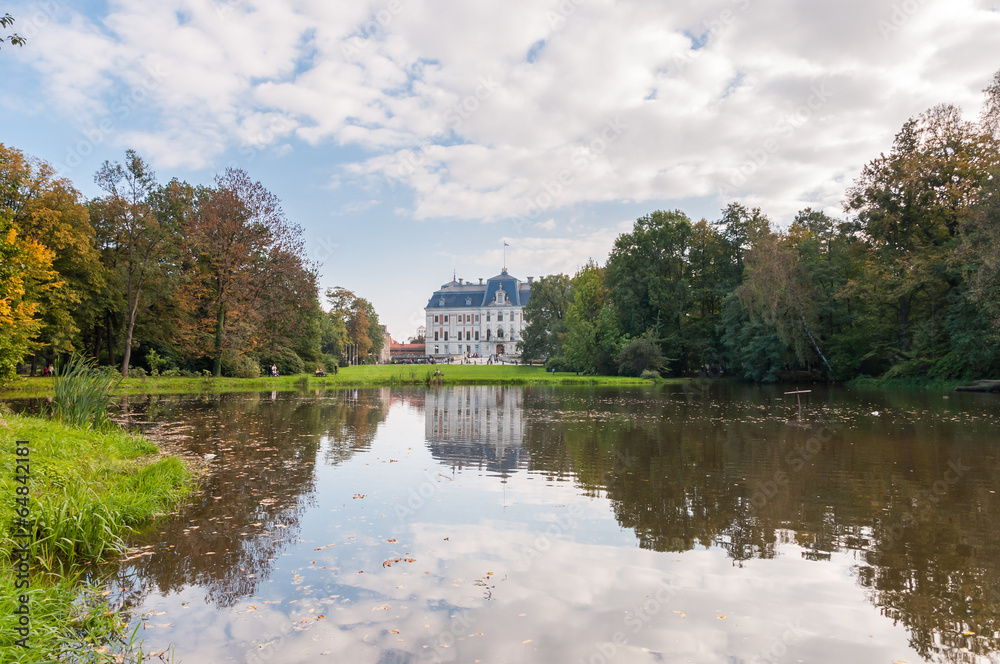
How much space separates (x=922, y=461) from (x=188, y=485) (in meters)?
10.9

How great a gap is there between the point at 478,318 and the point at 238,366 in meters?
73.2

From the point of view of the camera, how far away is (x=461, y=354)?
103562 mm

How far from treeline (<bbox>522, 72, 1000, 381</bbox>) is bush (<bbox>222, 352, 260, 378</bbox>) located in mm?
24074

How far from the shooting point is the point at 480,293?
107000mm

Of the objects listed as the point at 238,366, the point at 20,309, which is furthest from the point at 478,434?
the point at 238,366

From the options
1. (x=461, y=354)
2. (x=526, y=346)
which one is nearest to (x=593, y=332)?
(x=526, y=346)

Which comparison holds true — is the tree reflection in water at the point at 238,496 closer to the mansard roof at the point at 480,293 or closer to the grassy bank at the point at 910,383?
the grassy bank at the point at 910,383

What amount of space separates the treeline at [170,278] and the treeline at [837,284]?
2336 centimetres

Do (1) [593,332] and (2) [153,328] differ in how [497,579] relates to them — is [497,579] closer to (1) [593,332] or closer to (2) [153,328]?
(2) [153,328]

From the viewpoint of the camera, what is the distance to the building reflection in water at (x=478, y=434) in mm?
10070

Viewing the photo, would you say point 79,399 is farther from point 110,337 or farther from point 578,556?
point 110,337

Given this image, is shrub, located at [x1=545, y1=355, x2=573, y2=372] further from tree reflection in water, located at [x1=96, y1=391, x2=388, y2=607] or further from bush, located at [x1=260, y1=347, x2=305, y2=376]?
tree reflection in water, located at [x1=96, y1=391, x2=388, y2=607]

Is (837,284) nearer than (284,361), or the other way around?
(284,361)

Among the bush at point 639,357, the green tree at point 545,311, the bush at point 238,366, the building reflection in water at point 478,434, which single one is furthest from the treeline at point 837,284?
the bush at point 238,366
